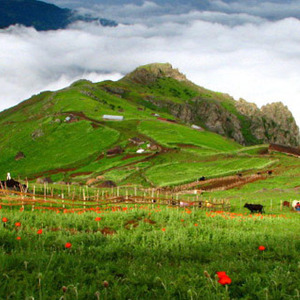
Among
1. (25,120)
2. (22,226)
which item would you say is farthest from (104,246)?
(25,120)

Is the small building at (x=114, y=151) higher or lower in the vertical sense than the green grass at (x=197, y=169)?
higher

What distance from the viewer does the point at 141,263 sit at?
632cm

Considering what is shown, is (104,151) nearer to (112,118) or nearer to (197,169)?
(112,118)

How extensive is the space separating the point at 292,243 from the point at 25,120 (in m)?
152

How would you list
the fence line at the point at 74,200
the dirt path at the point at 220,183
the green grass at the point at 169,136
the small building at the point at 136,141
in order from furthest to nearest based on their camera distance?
1. the green grass at the point at 169,136
2. the small building at the point at 136,141
3. the dirt path at the point at 220,183
4. the fence line at the point at 74,200

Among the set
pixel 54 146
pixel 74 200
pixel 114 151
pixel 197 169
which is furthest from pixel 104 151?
pixel 74 200

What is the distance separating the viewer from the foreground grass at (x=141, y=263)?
4727mm

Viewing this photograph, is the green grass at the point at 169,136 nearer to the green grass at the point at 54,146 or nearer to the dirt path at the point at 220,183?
the green grass at the point at 54,146

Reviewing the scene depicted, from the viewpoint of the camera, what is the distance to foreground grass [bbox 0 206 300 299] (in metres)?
4.73

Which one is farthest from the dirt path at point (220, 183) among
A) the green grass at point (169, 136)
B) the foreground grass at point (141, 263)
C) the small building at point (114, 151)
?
the small building at point (114, 151)

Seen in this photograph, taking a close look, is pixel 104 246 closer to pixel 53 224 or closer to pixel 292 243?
pixel 53 224

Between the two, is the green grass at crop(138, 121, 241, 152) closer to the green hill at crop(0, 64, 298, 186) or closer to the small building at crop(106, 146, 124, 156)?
the green hill at crop(0, 64, 298, 186)

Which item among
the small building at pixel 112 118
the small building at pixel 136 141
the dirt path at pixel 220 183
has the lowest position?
the dirt path at pixel 220 183

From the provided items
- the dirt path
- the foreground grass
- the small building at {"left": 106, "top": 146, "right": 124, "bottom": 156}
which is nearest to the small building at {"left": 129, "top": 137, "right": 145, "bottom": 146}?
the small building at {"left": 106, "top": 146, "right": 124, "bottom": 156}
